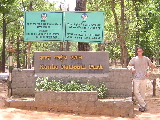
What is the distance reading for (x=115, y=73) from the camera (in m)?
8.26

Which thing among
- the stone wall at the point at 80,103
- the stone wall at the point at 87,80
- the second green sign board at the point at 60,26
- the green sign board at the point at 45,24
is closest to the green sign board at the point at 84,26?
the second green sign board at the point at 60,26

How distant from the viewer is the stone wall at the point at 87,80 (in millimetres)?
8219

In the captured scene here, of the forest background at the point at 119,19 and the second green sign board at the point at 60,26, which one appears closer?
the second green sign board at the point at 60,26

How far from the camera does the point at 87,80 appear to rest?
823cm

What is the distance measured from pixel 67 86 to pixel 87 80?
769mm

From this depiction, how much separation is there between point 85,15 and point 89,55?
1.44 metres

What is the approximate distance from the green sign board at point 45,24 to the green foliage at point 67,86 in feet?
5.17

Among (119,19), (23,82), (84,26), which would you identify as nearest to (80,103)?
(23,82)

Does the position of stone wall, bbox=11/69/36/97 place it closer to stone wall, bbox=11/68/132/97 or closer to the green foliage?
stone wall, bbox=11/68/132/97

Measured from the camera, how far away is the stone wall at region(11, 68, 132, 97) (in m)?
8.22

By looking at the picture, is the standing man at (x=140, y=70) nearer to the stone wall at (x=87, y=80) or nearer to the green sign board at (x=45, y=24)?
the stone wall at (x=87, y=80)

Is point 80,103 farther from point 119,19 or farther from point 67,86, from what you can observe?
point 119,19

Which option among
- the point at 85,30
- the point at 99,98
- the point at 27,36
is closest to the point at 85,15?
the point at 85,30

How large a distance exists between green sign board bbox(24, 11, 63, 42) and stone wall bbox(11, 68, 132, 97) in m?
1.37
